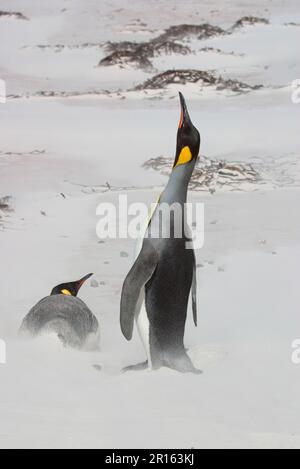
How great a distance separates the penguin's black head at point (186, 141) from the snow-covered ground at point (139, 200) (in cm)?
86

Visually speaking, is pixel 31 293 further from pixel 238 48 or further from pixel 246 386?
pixel 238 48

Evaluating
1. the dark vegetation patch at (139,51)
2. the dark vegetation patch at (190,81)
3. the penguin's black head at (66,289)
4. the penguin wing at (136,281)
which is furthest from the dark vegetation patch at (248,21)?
the penguin wing at (136,281)

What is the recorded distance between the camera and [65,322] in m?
4.05

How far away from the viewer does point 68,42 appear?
1233 centimetres

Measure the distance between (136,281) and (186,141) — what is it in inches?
23.6

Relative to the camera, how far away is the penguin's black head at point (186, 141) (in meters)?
3.81

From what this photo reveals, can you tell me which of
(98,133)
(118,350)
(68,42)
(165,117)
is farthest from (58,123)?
(118,350)

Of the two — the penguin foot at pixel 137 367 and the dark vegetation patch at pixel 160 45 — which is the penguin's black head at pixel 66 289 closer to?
the penguin foot at pixel 137 367

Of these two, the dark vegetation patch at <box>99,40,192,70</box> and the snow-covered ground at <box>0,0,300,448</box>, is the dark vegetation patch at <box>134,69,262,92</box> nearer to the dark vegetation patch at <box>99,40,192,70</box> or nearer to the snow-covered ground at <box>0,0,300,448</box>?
the snow-covered ground at <box>0,0,300,448</box>

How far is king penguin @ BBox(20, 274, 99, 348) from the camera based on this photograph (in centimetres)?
404

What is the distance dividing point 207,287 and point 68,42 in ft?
24.8

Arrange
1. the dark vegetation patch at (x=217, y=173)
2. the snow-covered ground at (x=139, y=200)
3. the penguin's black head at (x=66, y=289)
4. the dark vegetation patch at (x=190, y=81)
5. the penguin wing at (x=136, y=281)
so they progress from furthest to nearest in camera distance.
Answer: the dark vegetation patch at (x=190, y=81) < the dark vegetation patch at (x=217, y=173) < the penguin's black head at (x=66, y=289) < the penguin wing at (x=136, y=281) < the snow-covered ground at (x=139, y=200)

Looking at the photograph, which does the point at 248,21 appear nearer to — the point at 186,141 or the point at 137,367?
the point at 186,141

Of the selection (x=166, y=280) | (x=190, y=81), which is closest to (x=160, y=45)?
(x=190, y=81)
